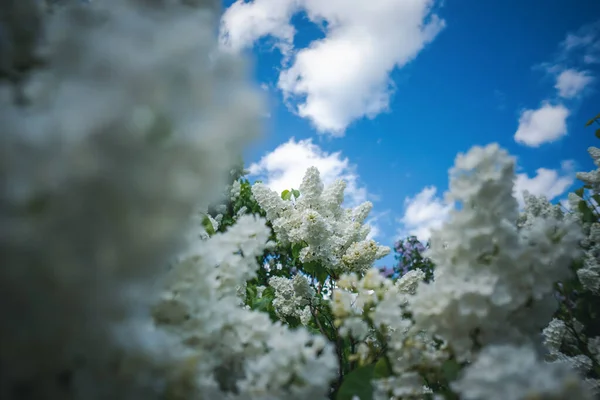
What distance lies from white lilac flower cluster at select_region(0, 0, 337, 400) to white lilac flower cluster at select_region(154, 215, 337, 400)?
0.14 m

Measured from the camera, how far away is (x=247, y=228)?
1.53 metres

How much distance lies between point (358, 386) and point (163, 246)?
1.09 m

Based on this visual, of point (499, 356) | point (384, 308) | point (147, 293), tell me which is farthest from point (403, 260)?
point (147, 293)

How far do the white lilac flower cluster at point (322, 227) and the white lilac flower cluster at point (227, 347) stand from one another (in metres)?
2.20

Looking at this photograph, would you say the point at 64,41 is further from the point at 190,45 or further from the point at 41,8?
the point at 41,8

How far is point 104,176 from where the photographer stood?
26.4 inches

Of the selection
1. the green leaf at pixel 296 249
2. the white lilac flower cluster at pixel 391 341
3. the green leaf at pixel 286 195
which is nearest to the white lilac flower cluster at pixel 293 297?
the green leaf at pixel 296 249

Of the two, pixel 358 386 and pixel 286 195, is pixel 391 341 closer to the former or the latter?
pixel 358 386

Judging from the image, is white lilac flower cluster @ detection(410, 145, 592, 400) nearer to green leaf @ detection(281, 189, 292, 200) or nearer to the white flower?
the white flower

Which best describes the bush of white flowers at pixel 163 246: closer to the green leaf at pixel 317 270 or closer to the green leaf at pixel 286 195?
the green leaf at pixel 317 270

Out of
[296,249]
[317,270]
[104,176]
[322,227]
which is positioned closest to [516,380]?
[104,176]

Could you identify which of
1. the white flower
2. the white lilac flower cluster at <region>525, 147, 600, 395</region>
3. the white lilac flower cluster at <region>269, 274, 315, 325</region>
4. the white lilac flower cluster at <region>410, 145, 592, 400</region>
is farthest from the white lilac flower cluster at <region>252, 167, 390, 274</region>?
the white flower

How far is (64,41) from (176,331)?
81 centimetres

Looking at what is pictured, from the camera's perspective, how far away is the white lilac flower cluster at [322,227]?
3.55m
